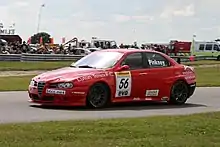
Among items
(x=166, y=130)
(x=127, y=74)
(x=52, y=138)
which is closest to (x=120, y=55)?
(x=127, y=74)

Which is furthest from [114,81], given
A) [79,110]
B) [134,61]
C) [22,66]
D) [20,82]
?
[22,66]

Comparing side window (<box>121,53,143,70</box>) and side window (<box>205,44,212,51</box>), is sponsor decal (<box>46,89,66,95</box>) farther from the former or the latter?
side window (<box>205,44,212,51</box>)

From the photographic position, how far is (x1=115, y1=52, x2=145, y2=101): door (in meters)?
14.6

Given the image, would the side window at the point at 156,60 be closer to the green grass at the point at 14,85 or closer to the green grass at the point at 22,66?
Result: the green grass at the point at 14,85

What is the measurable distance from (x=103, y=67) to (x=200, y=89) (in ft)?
25.1

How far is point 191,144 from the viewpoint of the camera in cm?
848

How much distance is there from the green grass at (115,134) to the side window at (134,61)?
4142 mm

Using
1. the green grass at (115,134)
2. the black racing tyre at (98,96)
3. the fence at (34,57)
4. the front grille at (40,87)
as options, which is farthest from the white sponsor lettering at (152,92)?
the fence at (34,57)

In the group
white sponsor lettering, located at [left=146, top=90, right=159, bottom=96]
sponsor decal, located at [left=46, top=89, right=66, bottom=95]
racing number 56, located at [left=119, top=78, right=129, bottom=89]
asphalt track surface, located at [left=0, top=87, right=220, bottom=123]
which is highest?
racing number 56, located at [left=119, top=78, right=129, bottom=89]

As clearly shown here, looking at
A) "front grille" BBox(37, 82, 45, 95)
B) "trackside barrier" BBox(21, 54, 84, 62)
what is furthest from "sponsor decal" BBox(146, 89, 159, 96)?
"trackside barrier" BBox(21, 54, 84, 62)

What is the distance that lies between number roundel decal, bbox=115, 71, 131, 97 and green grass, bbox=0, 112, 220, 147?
3586 millimetres

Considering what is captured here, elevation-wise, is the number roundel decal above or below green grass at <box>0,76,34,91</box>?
above

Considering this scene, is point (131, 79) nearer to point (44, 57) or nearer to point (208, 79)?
point (208, 79)

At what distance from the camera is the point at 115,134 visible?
9125 mm
